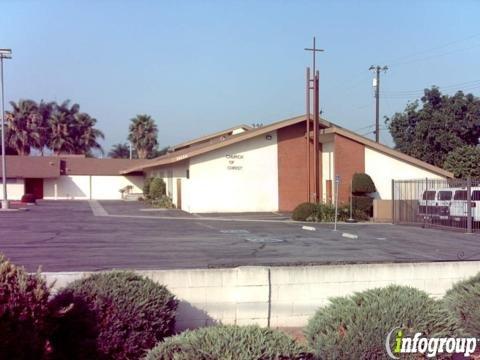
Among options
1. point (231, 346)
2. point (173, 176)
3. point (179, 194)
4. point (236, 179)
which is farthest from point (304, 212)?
point (231, 346)

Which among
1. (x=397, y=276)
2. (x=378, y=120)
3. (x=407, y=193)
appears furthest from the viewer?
(x=378, y=120)

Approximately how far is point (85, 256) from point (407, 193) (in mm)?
20462

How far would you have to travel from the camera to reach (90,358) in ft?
18.5

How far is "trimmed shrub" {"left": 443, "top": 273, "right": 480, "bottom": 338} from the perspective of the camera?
21.0 ft

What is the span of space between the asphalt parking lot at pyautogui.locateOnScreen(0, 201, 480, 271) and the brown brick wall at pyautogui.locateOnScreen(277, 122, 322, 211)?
24.8 feet

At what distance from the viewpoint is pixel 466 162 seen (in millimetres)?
38875

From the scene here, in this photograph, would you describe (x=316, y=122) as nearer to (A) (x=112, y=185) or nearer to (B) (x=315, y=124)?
(B) (x=315, y=124)

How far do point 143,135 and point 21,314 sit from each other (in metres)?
79.3

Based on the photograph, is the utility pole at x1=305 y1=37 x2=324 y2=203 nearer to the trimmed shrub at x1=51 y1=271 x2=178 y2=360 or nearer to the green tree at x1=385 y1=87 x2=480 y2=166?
the green tree at x1=385 y1=87 x2=480 y2=166

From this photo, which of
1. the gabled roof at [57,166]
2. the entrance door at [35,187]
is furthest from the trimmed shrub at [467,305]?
the entrance door at [35,187]

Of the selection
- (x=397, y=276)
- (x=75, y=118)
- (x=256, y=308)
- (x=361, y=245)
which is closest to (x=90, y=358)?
(x=256, y=308)

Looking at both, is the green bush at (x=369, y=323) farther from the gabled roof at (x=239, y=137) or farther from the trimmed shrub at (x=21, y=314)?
the gabled roof at (x=239, y=137)

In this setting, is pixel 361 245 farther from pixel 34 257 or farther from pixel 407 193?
pixel 407 193

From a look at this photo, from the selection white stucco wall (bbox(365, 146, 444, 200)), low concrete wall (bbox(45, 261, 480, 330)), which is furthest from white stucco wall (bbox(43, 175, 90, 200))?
low concrete wall (bbox(45, 261, 480, 330))
